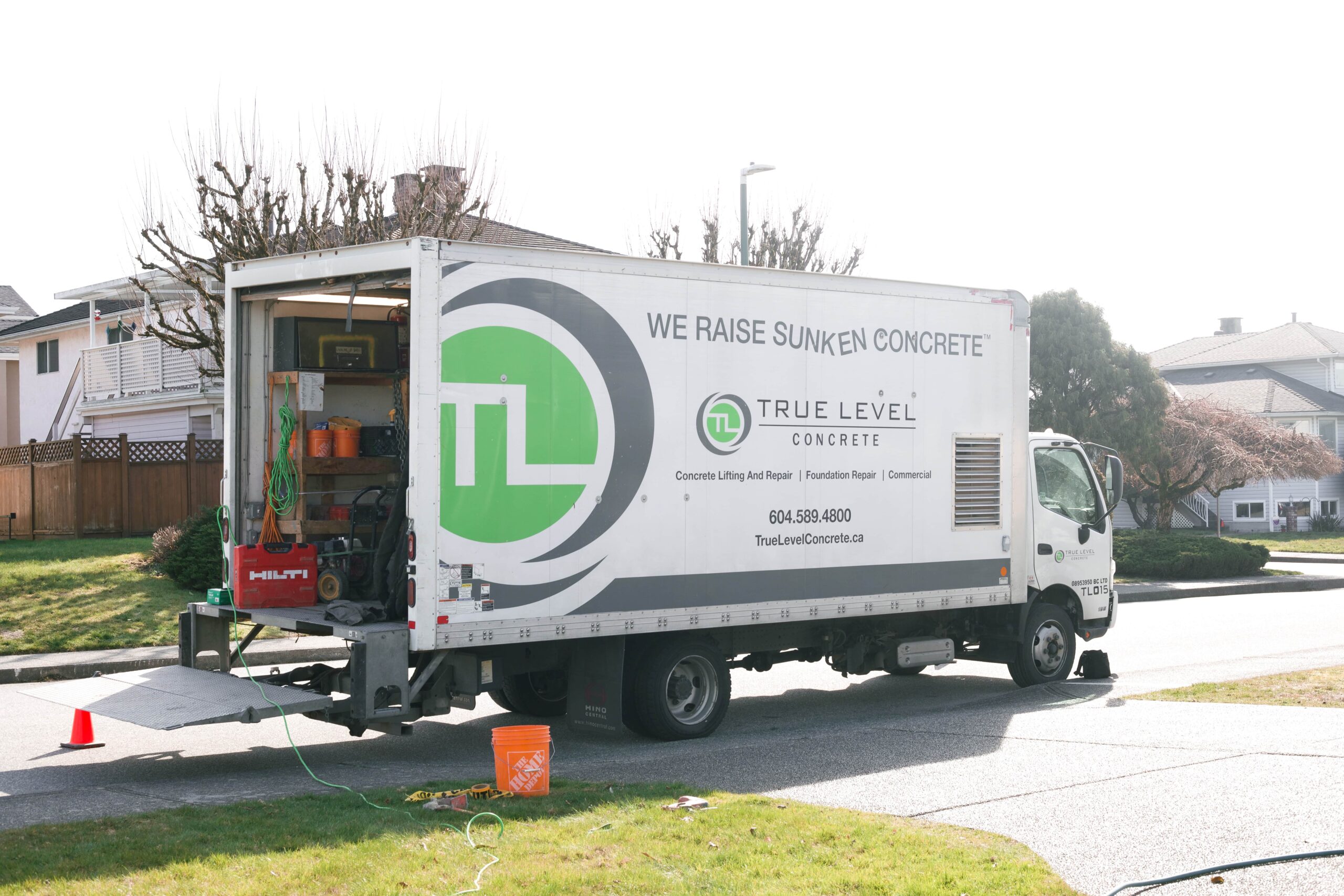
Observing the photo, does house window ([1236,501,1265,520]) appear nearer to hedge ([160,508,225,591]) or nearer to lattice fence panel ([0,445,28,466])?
lattice fence panel ([0,445,28,466])

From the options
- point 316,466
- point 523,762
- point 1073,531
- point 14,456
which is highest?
point 14,456

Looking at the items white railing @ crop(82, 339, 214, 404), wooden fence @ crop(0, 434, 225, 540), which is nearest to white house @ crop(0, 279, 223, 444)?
white railing @ crop(82, 339, 214, 404)

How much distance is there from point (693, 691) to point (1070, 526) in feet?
14.7

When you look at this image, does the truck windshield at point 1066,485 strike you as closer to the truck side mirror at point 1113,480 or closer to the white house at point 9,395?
the truck side mirror at point 1113,480

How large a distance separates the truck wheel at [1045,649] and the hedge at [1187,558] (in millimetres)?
14992

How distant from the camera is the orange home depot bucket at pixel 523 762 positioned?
7500mm

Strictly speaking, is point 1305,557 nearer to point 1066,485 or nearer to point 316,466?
point 1066,485

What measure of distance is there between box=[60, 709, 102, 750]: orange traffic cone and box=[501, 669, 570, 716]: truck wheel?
3.13 meters

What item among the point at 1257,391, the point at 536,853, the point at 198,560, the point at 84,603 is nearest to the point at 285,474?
the point at 536,853

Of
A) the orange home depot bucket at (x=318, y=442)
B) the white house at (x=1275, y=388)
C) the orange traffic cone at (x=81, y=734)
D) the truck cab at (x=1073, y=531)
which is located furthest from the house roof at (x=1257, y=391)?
the orange traffic cone at (x=81, y=734)

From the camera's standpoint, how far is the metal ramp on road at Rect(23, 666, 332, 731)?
26.9 feet

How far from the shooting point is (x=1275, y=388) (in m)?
51.8

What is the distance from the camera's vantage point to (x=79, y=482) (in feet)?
87.9

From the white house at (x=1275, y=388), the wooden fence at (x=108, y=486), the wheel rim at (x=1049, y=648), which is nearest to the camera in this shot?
the wheel rim at (x=1049, y=648)
